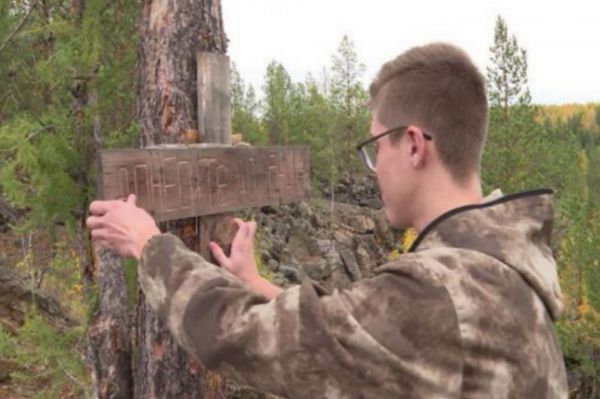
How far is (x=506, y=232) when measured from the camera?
1.89 metres

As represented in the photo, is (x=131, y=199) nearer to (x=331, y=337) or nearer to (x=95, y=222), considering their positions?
(x=95, y=222)

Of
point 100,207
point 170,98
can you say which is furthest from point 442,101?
point 170,98

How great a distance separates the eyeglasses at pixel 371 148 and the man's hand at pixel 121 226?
0.72 metres

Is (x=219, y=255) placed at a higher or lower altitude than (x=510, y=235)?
lower

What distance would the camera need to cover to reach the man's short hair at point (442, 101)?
2.03m

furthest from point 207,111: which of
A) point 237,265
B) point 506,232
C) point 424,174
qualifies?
point 506,232

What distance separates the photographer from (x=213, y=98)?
331 cm

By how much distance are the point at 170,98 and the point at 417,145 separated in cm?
174

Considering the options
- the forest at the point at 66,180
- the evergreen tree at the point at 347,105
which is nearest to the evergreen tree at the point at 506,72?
the forest at the point at 66,180

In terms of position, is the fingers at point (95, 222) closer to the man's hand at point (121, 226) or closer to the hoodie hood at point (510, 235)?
the man's hand at point (121, 226)

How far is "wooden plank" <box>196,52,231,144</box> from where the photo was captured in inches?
129

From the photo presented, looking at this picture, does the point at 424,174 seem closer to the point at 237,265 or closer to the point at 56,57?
the point at 237,265

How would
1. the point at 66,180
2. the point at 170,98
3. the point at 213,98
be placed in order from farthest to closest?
1. the point at 66,180
2. the point at 170,98
3. the point at 213,98

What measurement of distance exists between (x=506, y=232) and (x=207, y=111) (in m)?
1.78
